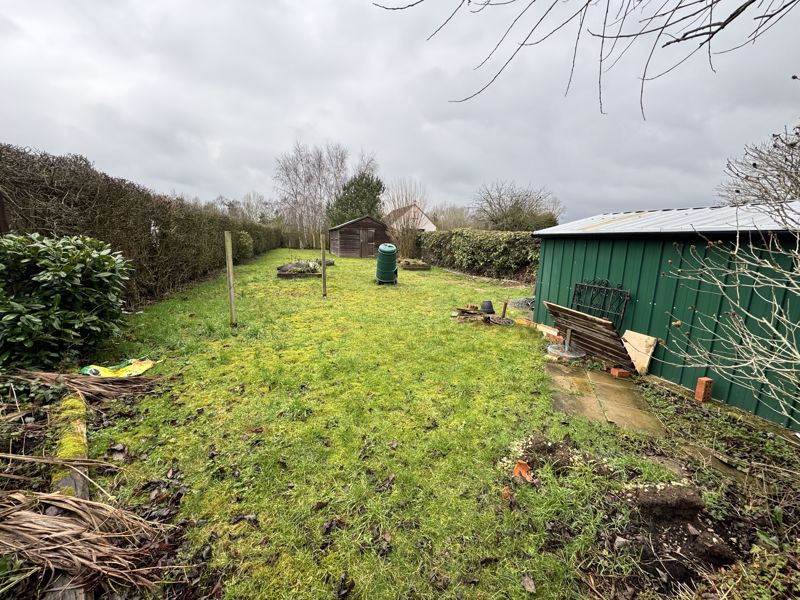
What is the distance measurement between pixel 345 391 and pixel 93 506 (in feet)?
6.92

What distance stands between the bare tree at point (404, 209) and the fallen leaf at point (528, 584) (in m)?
18.7

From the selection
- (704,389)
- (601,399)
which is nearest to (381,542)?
(601,399)

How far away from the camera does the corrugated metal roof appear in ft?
9.89

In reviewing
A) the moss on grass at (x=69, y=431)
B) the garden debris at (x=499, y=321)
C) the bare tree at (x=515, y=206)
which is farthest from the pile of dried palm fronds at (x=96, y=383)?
the bare tree at (x=515, y=206)

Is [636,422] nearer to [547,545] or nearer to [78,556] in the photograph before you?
[547,545]

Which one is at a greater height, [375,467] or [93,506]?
[93,506]

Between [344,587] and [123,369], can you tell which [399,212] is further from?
[344,587]

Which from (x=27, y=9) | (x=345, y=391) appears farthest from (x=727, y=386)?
(x=27, y=9)

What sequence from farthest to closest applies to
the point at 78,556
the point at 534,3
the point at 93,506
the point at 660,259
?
the point at 660,259 → the point at 93,506 → the point at 78,556 → the point at 534,3

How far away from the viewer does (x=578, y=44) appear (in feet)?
4.49

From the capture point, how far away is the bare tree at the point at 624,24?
117cm

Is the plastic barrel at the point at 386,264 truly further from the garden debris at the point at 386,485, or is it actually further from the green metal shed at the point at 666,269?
the garden debris at the point at 386,485

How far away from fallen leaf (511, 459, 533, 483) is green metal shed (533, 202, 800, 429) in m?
1.61

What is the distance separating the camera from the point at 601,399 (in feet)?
11.4
